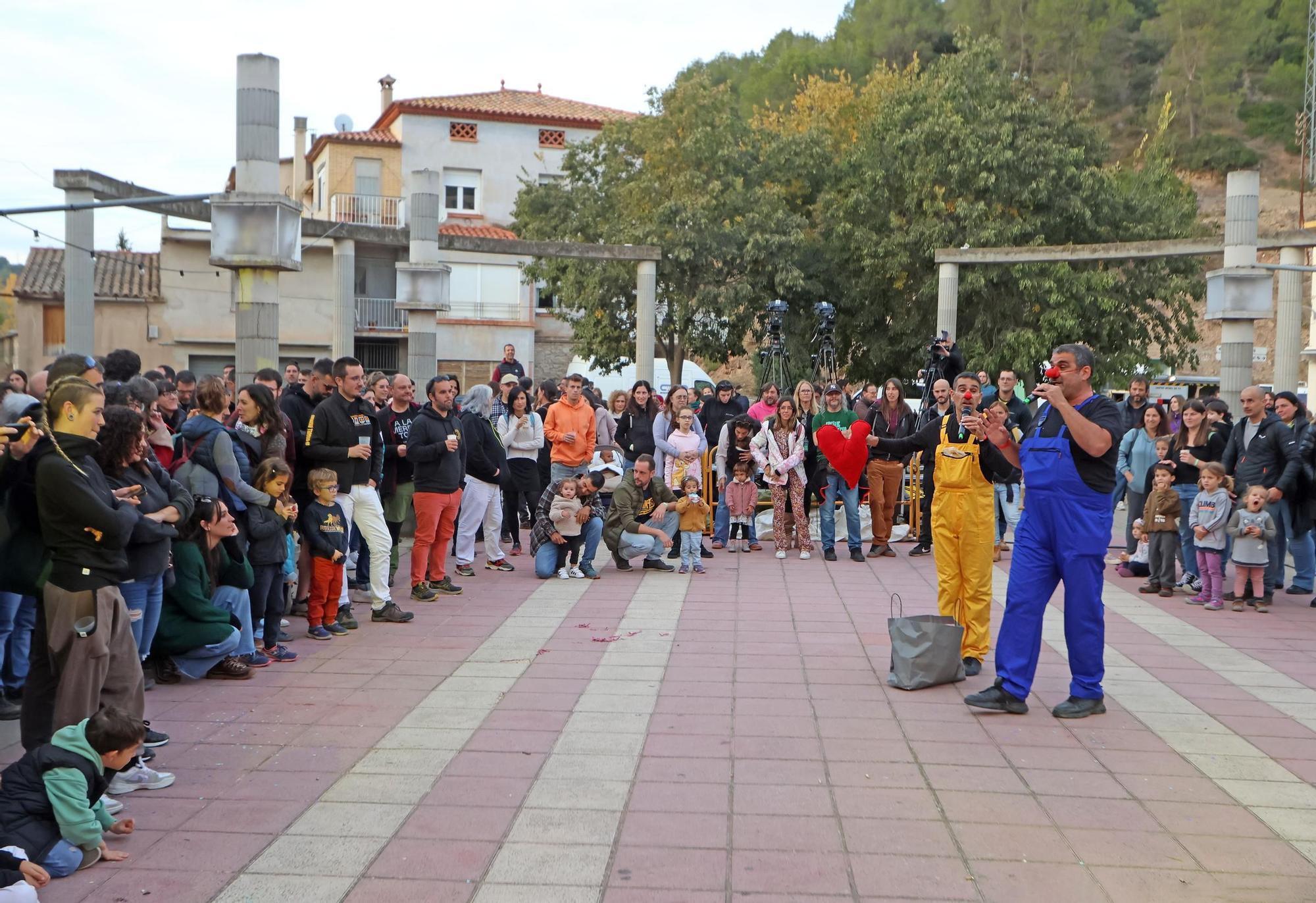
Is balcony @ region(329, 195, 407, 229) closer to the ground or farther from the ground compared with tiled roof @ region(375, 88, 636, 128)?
closer to the ground

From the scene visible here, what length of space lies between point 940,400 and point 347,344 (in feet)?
29.9

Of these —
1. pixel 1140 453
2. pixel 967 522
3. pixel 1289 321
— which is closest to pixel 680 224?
pixel 1289 321

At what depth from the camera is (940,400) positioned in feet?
33.1

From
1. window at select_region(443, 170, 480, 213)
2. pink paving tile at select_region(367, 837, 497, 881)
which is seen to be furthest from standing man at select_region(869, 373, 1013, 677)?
window at select_region(443, 170, 480, 213)

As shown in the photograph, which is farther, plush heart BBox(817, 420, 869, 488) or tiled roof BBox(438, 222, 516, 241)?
tiled roof BBox(438, 222, 516, 241)

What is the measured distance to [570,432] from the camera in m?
12.5

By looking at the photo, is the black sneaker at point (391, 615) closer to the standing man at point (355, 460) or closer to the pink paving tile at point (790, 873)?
the standing man at point (355, 460)

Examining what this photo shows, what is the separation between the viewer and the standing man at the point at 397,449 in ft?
33.7

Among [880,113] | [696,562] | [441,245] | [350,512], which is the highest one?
[880,113]

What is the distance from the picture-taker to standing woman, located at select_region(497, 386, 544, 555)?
12.6 meters

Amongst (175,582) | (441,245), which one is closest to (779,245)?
(441,245)

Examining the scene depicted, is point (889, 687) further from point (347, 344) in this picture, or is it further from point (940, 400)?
point (347, 344)

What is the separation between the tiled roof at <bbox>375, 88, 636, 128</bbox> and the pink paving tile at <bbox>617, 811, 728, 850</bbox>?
138 feet

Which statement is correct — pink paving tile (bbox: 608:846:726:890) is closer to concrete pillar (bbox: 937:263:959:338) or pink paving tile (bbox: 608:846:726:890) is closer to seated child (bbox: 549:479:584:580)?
seated child (bbox: 549:479:584:580)
